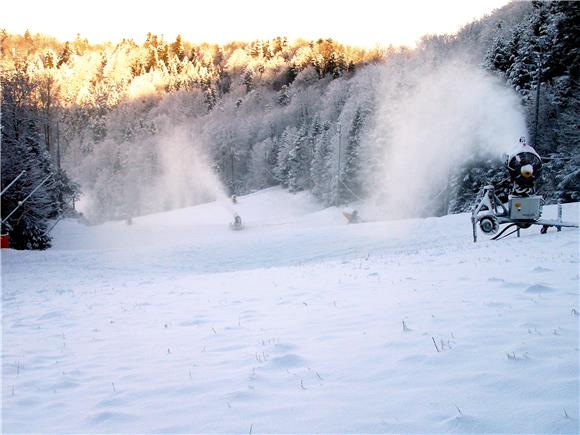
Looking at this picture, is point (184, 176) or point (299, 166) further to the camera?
point (184, 176)

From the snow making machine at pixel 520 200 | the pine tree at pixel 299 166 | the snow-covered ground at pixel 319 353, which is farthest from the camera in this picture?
the pine tree at pixel 299 166

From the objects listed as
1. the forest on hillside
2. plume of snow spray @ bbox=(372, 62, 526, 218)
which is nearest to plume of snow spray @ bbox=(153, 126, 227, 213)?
the forest on hillside

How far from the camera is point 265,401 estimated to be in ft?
13.7

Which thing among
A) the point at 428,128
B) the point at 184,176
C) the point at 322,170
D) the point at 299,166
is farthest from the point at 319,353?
the point at 184,176

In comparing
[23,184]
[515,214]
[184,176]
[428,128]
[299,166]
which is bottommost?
[515,214]

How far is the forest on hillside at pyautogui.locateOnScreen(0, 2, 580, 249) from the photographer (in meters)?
35.2

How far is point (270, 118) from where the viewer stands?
96.2 meters

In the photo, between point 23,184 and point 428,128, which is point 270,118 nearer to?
point 428,128

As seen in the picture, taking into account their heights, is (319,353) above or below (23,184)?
below

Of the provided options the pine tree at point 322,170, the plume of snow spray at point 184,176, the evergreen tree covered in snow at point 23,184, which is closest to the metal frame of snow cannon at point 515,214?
the evergreen tree covered in snow at point 23,184

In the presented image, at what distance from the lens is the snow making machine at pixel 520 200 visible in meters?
15.0

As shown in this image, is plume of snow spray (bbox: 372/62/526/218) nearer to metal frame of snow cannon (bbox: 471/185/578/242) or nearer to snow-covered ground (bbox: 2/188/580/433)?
metal frame of snow cannon (bbox: 471/185/578/242)

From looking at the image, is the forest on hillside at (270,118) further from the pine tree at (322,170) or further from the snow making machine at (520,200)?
the snow making machine at (520,200)

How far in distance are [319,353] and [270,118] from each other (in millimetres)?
93646
